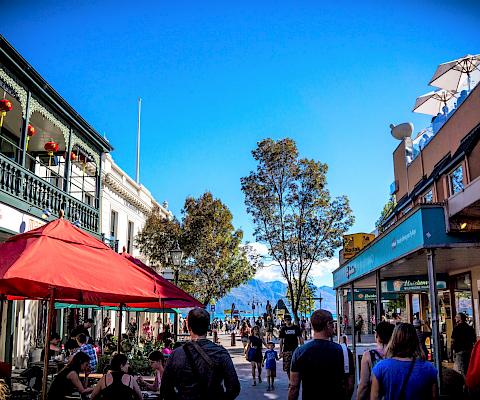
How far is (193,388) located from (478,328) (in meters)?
14.6

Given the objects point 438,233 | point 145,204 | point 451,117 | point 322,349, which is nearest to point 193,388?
point 322,349

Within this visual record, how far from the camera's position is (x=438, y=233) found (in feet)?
25.9

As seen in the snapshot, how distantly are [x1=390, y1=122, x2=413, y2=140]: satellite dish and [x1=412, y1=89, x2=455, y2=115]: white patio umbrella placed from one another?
2.82 ft

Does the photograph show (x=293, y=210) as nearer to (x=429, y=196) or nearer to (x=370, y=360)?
(x=429, y=196)

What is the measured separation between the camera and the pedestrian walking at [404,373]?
4.04 metres

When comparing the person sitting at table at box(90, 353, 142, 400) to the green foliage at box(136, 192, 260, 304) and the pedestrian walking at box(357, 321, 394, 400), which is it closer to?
the pedestrian walking at box(357, 321, 394, 400)

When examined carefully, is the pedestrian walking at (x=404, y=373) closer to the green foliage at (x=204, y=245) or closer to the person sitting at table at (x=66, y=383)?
the person sitting at table at (x=66, y=383)

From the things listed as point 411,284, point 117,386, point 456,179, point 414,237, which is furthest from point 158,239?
point 117,386

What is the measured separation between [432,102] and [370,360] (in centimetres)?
2085

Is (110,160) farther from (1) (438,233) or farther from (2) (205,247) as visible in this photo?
(1) (438,233)

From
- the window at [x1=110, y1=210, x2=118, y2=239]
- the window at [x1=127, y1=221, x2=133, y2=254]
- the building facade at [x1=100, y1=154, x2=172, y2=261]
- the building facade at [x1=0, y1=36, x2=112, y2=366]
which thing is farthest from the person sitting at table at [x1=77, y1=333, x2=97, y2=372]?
the window at [x1=127, y1=221, x2=133, y2=254]

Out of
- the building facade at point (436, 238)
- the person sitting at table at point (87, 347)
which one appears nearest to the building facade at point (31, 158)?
the person sitting at table at point (87, 347)

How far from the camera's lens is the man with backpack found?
12.6 ft

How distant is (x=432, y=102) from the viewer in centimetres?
2377
